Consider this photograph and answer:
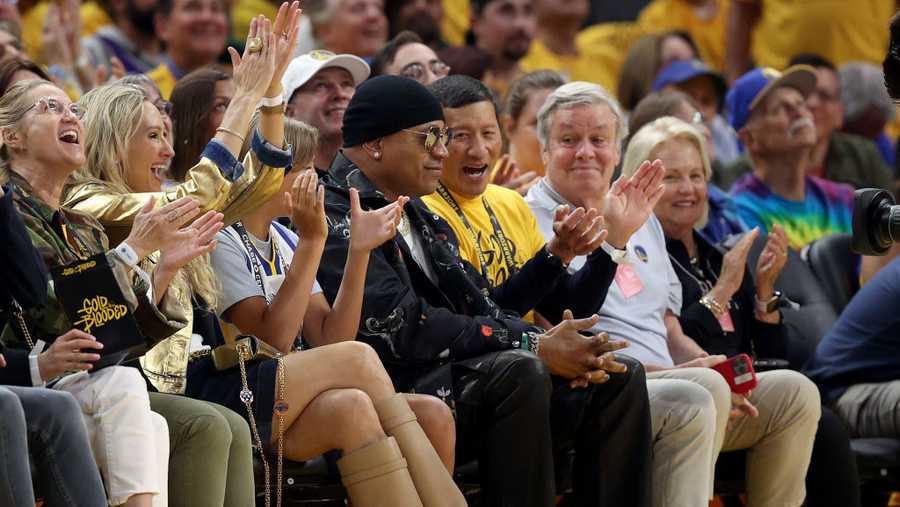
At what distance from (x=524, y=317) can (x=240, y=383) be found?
4.44 feet

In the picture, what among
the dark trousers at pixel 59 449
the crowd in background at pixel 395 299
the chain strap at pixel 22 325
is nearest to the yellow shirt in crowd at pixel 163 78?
Answer: the crowd in background at pixel 395 299

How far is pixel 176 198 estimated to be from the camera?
439cm

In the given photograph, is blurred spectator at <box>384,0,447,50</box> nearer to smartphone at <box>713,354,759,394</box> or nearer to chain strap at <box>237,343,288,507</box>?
smartphone at <box>713,354,759,394</box>

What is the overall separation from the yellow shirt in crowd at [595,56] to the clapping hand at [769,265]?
2.88 meters

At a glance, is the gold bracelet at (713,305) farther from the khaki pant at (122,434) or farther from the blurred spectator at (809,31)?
the blurred spectator at (809,31)

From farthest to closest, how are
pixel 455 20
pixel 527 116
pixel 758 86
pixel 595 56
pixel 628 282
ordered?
1. pixel 455 20
2. pixel 595 56
3. pixel 758 86
4. pixel 527 116
5. pixel 628 282

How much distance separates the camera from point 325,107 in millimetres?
5719

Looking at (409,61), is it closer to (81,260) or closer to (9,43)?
(9,43)

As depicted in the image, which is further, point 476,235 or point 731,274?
point 731,274

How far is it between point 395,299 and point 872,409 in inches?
85.1

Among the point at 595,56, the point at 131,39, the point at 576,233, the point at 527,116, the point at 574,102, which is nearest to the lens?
the point at 576,233

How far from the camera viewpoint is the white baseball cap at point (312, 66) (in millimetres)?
5676

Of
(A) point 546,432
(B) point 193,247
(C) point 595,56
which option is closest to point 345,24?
(C) point 595,56

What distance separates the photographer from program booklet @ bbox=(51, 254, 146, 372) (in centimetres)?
383
